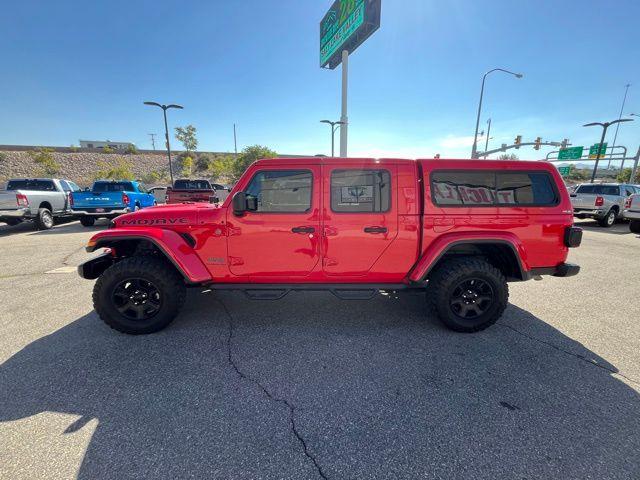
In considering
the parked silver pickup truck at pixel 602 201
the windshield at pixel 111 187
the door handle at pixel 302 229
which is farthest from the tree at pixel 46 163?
the parked silver pickup truck at pixel 602 201

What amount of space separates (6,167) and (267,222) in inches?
2394

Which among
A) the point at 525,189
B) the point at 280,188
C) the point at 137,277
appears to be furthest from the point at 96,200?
the point at 525,189

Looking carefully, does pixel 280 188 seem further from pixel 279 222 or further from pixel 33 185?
pixel 33 185

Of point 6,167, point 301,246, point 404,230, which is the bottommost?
point 301,246

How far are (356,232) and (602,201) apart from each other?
1407 cm

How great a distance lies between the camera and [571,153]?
1422 inches

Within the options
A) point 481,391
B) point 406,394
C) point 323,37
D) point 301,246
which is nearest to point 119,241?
point 301,246

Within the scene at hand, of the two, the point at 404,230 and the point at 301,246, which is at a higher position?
the point at 404,230

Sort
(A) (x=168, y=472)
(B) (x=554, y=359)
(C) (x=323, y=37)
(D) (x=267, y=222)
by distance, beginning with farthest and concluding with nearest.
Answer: (C) (x=323, y=37)
(D) (x=267, y=222)
(B) (x=554, y=359)
(A) (x=168, y=472)

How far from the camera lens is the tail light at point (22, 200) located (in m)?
8.98

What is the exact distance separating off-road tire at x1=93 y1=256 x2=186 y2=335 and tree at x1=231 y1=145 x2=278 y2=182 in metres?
42.6

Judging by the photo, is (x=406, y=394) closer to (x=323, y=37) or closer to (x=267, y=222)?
(x=267, y=222)

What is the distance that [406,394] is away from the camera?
223cm

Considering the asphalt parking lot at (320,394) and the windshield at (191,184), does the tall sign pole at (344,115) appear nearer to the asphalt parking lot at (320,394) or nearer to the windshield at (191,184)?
the windshield at (191,184)
